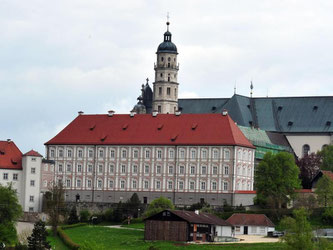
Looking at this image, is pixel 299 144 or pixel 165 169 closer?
pixel 165 169

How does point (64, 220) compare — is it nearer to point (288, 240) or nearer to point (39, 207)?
point (39, 207)

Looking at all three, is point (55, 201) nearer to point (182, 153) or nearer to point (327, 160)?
point (182, 153)

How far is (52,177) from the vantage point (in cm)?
15575

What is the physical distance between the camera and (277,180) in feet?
473

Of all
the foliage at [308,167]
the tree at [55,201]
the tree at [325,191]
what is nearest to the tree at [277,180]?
the tree at [325,191]

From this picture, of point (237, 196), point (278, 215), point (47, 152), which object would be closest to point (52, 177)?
point (47, 152)

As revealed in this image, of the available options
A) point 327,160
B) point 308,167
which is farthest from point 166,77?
point 327,160

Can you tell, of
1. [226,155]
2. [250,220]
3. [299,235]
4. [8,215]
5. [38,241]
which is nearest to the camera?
[299,235]

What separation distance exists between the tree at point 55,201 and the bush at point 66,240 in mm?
4478

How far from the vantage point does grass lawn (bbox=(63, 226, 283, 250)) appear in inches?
4331

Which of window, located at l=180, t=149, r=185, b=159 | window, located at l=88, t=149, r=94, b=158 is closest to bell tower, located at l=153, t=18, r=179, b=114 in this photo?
window, located at l=88, t=149, r=94, b=158

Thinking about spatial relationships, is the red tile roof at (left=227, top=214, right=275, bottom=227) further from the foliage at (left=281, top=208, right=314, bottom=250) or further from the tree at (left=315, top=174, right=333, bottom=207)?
the foliage at (left=281, top=208, right=314, bottom=250)

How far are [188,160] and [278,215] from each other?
772 inches

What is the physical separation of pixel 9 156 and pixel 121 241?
3849 cm
